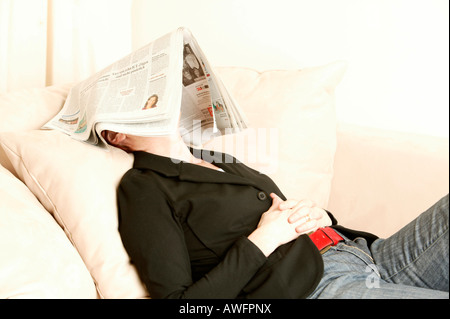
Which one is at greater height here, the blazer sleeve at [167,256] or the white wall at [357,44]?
the white wall at [357,44]

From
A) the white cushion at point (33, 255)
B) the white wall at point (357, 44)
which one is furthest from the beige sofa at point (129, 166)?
the white wall at point (357, 44)

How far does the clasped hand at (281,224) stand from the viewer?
910 millimetres

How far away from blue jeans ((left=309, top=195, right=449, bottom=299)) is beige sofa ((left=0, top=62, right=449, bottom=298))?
1.14 feet

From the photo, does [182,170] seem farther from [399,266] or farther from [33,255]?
[399,266]

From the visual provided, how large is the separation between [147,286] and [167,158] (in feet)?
1.01

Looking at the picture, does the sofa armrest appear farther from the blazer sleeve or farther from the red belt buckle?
the blazer sleeve

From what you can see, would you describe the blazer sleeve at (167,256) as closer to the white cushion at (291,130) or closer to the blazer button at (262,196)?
the blazer button at (262,196)

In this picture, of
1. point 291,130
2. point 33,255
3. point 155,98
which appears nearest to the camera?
point 33,255

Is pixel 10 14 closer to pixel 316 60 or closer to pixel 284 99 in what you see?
pixel 284 99

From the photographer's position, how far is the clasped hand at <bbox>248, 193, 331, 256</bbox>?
2.98 feet

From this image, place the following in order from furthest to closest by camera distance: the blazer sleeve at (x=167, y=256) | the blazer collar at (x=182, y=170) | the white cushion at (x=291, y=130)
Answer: the white cushion at (x=291, y=130) < the blazer collar at (x=182, y=170) < the blazer sleeve at (x=167, y=256)

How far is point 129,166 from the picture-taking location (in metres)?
1.05

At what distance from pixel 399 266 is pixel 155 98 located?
25.9 inches

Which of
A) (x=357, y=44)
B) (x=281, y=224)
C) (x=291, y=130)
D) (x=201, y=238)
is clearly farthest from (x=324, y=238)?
(x=357, y=44)
